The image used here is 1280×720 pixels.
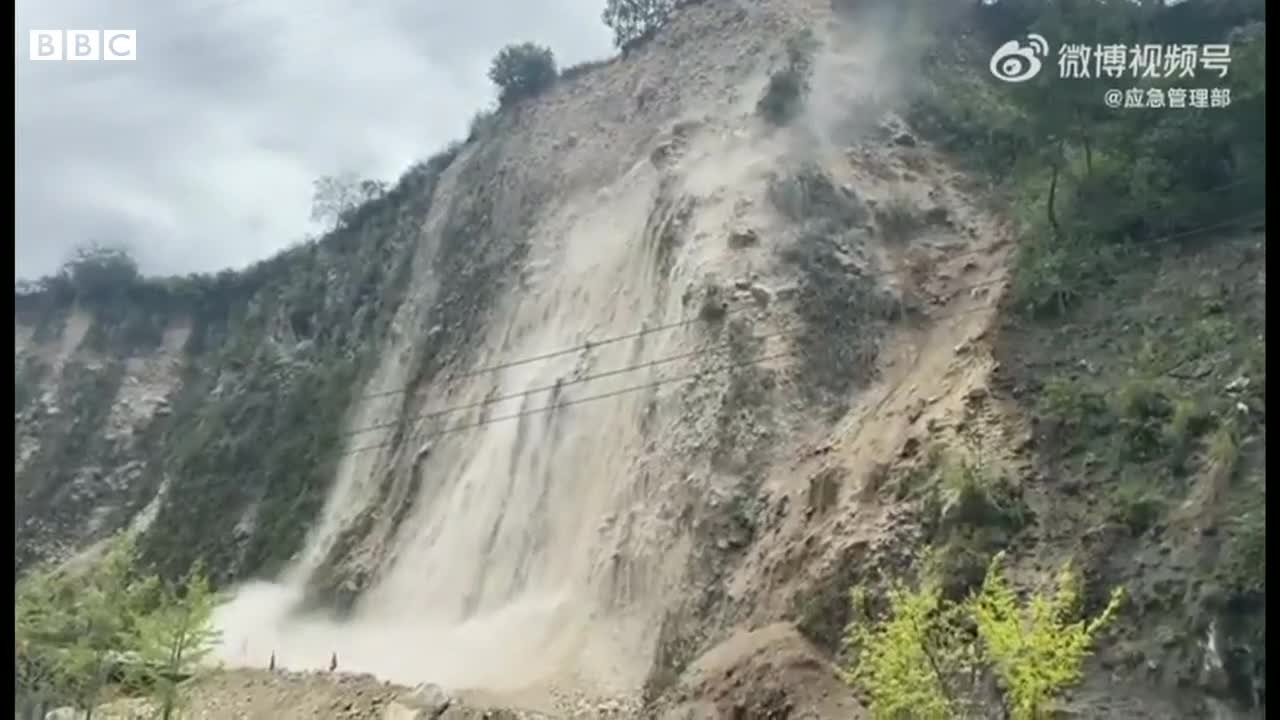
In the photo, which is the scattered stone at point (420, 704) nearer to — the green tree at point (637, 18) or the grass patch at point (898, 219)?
the grass patch at point (898, 219)

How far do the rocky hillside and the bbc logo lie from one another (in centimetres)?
67

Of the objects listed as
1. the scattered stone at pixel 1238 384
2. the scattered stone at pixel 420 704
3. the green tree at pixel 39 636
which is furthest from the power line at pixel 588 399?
the scattered stone at pixel 1238 384

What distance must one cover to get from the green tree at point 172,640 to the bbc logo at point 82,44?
1.72 m

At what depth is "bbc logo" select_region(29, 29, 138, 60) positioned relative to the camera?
3.00m

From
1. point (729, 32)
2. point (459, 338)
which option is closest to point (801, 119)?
point (729, 32)

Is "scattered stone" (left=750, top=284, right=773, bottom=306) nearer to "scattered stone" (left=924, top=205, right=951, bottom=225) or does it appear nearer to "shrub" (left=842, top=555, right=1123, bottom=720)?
"scattered stone" (left=924, top=205, right=951, bottom=225)

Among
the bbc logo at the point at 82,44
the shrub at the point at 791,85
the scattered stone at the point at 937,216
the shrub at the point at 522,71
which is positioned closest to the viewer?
the bbc logo at the point at 82,44

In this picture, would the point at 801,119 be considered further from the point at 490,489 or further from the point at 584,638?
the point at 584,638

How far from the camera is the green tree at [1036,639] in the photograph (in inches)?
132

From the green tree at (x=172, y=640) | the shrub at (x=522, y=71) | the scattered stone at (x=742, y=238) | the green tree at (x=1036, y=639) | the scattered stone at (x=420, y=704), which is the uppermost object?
the shrub at (x=522, y=71)

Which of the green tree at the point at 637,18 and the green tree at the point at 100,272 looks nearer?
the green tree at the point at 100,272

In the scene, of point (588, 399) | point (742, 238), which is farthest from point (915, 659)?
point (742, 238)

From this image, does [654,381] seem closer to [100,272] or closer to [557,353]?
[557,353]

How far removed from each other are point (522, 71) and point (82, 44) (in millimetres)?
1873
